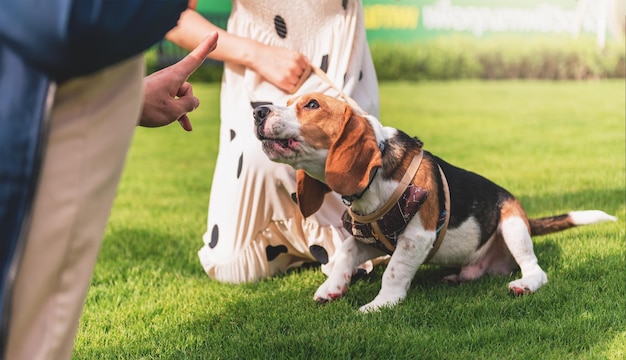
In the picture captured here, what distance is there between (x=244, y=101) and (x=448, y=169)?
52.0 inches

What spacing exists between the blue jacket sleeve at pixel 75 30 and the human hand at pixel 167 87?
0.70 m

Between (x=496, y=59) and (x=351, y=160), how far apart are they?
58.5 ft

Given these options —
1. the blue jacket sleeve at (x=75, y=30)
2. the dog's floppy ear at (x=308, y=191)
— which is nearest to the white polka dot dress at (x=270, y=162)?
the dog's floppy ear at (x=308, y=191)

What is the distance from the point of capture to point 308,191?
12.3 feet

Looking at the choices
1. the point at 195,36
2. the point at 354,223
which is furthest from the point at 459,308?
the point at 195,36

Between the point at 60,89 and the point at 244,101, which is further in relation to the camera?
the point at 244,101

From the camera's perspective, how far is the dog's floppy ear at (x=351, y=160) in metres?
3.36

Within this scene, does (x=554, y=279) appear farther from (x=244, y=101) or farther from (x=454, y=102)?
(x=454, y=102)

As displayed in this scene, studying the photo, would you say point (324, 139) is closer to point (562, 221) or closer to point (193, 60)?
point (193, 60)

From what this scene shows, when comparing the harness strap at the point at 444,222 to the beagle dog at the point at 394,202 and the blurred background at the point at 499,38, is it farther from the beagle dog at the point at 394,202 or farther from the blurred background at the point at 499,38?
the blurred background at the point at 499,38

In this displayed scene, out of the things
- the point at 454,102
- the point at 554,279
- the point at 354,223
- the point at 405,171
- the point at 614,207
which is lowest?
the point at 454,102

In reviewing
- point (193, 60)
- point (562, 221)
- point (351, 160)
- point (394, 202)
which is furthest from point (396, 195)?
point (193, 60)

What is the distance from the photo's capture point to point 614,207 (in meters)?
5.70

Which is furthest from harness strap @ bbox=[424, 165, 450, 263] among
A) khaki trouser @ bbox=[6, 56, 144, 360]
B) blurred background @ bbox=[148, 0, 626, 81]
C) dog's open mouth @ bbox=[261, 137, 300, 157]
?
blurred background @ bbox=[148, 0, 626, 81]
